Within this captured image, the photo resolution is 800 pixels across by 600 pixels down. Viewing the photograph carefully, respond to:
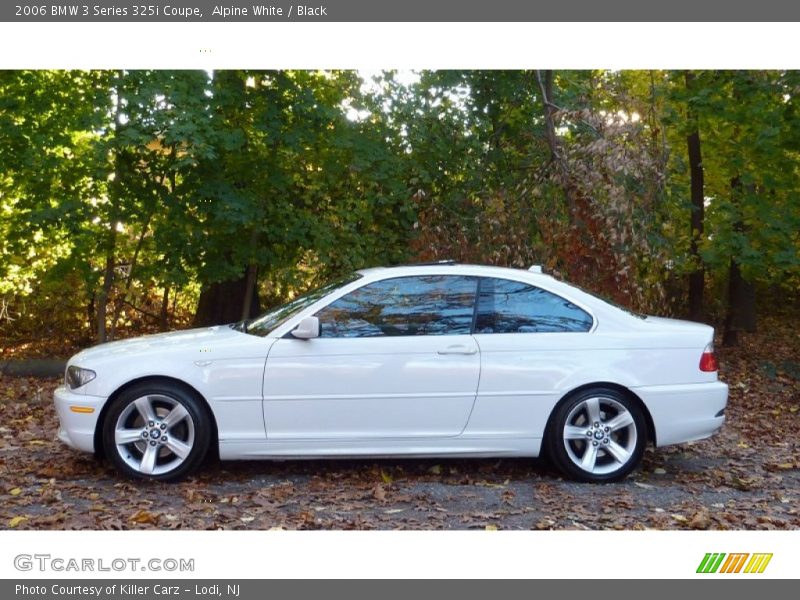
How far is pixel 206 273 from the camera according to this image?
11.4 meters

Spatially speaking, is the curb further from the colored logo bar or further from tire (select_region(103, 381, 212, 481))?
the colored logo bar

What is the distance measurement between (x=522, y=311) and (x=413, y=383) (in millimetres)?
Result: 1008

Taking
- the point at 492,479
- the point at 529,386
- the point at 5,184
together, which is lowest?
the point at 492,479

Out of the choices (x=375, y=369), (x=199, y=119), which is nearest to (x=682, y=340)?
(x=375, y=369)

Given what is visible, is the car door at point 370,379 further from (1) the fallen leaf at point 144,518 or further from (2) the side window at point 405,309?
(1) the fallen leaf at point 144,518

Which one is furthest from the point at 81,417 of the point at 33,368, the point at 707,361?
the point at 33,368

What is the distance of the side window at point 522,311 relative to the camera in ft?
22.7

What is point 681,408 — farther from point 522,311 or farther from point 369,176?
point 369,176

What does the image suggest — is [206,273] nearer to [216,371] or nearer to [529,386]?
[216,371]

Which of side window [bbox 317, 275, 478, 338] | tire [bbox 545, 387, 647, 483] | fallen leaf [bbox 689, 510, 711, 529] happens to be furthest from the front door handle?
fallen leaf [bbox 689, 510, 711, 529]

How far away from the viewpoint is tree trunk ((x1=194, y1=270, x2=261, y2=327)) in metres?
13.7

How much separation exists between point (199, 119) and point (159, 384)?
3987mm

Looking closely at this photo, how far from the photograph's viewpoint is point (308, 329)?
6594mm

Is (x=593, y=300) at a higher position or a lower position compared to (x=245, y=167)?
lower
